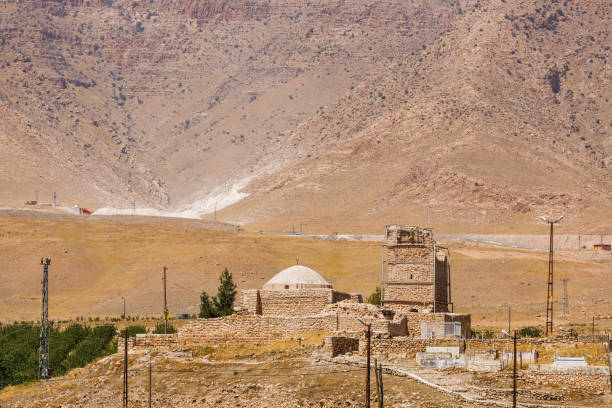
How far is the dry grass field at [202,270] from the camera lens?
247ft

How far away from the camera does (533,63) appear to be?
17525 centimetres

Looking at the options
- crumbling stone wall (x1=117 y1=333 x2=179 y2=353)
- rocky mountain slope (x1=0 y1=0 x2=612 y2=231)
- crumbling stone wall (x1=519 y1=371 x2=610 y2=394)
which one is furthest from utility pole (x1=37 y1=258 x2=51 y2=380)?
rocky mountain slope (x1=0 y1=0 x2=612 y2=231)

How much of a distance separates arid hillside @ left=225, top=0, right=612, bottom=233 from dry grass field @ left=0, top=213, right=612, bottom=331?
25884 millimetres

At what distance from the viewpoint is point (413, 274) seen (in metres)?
48.1

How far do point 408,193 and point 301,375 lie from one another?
108173 mm

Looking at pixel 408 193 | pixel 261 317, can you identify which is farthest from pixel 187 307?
pixel 408 193

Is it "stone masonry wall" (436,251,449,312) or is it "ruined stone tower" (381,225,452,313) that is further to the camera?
"stone masonry wall" (436,251,449,312)

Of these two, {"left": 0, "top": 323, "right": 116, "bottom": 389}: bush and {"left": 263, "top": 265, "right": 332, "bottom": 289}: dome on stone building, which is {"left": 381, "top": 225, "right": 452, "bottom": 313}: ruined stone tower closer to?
{"left": 263, "top": 265, "right": 332, "bottom": 289}: dome on stone building

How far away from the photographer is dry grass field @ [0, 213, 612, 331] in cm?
7538

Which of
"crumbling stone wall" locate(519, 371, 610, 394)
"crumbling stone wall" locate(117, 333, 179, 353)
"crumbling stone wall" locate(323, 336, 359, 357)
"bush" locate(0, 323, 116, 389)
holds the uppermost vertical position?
"crumbling stone wall" locate(323, 336, 359, 357)

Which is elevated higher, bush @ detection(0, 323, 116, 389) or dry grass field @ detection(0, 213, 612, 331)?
dry grass field @ detection(0, 213, 612, 331)

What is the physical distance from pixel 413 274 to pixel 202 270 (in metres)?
40.9

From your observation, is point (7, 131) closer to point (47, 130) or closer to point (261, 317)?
point (47, 130)

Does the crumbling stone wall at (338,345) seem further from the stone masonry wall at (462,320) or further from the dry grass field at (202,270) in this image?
the dry grass field at (202,270)
